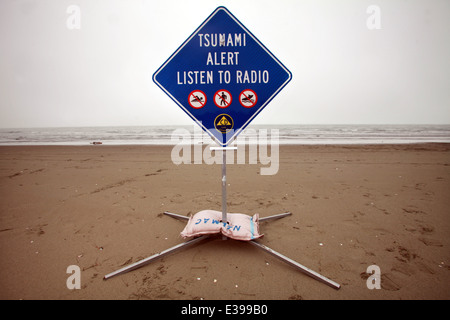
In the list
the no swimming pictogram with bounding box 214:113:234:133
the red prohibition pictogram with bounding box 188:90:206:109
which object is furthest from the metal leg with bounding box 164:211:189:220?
the red prohibition pictogram with bounding box 188:90:206:109

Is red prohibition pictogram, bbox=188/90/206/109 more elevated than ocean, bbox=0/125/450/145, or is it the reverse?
ocean, bbox=0/125/450/145

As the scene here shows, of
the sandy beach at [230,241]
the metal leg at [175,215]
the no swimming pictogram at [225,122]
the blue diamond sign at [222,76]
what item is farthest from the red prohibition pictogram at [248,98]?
the metal leg at [175,215]

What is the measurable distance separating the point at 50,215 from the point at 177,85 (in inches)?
121

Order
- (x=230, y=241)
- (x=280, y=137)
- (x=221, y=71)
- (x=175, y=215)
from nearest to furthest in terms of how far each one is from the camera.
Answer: (x=221, y=71), (x=230, y=241), (x=175, y=215), (x=280, y=137)

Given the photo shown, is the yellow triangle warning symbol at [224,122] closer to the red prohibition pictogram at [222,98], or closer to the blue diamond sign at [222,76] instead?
the blue diamond sign at [222,76]

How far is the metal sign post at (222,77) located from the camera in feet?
6.40

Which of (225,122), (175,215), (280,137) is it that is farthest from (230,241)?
(280,137)

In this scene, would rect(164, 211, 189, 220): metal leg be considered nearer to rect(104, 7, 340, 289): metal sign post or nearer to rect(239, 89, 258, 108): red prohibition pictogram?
rect(104, 7, 340, 289): metal sign post

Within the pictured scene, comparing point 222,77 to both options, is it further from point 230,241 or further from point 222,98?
point 230,241

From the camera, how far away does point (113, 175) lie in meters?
5.57

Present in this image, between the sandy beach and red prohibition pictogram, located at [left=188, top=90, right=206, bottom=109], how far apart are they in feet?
5.29

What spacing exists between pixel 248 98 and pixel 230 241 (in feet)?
5.55

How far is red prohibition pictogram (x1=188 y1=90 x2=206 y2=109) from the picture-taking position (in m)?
2.03

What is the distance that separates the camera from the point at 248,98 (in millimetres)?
2000
